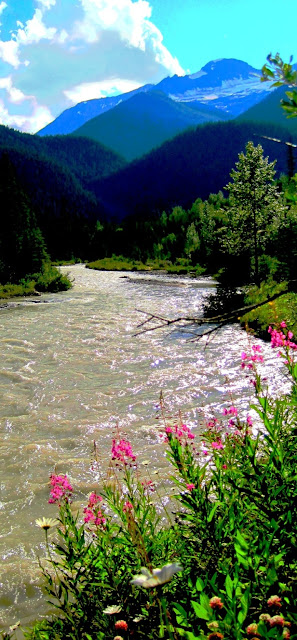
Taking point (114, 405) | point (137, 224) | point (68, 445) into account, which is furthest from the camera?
point (137, 224)

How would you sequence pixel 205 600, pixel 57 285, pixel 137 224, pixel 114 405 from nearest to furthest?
pixel 205 600 → pixel 114 405 → pixel 57 285 → pixel 137 224

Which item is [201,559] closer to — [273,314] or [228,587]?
[228,587]

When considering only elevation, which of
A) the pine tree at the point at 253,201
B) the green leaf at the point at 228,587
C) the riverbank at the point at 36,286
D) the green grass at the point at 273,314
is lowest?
the green grass at the point at 273,314

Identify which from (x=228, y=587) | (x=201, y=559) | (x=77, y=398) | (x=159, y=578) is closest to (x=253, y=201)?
(x=77, y=398)

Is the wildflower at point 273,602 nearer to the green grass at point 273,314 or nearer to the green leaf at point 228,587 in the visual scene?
the green leaf at point 228,587

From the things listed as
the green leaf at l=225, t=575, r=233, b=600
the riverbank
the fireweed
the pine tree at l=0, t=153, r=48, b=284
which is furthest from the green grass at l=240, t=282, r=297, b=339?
the pine tree at l=0, t=153, r=48, b=284

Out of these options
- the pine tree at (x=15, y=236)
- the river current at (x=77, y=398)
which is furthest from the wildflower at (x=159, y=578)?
the pine tree at (x=15, y=236)

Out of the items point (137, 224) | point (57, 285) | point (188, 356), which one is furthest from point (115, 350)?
point (137, 224)

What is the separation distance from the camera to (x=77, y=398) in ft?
34.0

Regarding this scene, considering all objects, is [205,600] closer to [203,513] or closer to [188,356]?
[203,513]

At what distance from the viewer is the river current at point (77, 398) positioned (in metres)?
5.59

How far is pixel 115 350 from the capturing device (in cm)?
1466

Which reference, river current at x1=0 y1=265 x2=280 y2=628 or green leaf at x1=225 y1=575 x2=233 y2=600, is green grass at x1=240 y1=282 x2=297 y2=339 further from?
green leaf at x1=225 y1=575 x2=233 y2=600

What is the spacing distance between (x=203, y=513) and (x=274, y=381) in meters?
9.23
